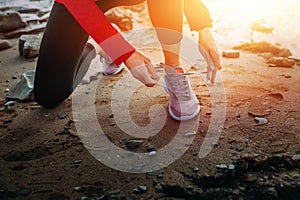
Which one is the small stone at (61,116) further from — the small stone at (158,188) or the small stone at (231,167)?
the small stone at (231,167)

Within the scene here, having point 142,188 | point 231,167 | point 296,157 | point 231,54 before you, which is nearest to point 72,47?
point 142,188

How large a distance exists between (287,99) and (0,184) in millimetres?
1261

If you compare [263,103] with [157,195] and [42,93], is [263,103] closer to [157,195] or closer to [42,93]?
[157,195]

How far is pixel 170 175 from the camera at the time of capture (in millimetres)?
1115

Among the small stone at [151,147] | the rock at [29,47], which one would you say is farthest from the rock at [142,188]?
the rock at [29,47]

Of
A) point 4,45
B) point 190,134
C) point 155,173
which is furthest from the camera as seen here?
point 4,45

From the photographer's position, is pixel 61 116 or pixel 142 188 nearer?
pixel 142 188

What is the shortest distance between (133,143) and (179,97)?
0.34 m

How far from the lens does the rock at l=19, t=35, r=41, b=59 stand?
236cm

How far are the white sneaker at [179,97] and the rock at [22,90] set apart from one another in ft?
2.42

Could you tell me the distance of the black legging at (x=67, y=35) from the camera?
56.6 inches

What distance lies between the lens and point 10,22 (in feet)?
9.70

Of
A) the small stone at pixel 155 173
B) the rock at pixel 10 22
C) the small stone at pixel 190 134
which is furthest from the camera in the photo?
the rock at pixel 10 22

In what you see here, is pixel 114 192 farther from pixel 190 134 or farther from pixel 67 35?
pixel 67 35
